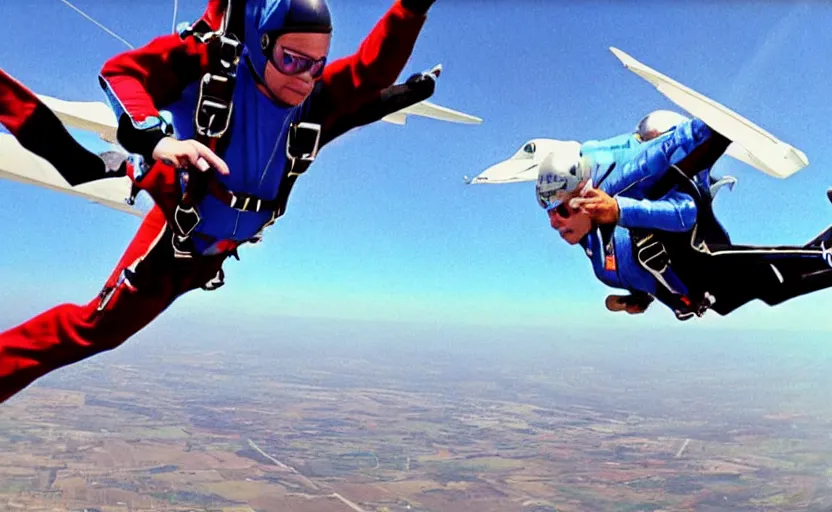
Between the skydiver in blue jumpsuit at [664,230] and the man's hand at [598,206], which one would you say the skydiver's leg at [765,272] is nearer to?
the skydiver in blue jumpsuit at [664,230]

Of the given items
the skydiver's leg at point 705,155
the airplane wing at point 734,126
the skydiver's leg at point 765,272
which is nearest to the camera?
the airplane wing at point 734,126

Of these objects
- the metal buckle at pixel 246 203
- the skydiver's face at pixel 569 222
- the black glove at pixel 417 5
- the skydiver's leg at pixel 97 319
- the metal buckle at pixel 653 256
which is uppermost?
the black glove at pixel 417 5

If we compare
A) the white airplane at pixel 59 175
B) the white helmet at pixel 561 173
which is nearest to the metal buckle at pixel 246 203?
the white airplane at pixel 59 175

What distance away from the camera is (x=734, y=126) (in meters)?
3.31

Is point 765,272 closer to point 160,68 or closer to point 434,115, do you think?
point 434,115

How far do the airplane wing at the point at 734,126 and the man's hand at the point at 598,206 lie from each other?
49 cm

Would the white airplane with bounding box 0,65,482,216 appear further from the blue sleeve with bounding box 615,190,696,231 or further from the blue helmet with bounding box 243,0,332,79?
the blue sleeve with bounding box 615,190,696,231

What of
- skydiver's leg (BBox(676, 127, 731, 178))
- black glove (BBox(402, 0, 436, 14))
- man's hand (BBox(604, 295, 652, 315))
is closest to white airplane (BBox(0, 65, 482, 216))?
black glove (BBox(402, 0, 436, 14))

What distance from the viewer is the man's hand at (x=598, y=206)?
3.49 metres

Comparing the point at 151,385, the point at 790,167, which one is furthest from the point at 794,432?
the point at 790,167

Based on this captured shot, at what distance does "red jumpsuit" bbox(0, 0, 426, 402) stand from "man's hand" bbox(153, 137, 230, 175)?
0.22 meters

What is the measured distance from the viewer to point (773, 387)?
89.5 m

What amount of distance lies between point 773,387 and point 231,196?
316 ft

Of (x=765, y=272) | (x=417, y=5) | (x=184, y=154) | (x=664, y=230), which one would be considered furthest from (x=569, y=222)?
(x=184, y=154)
